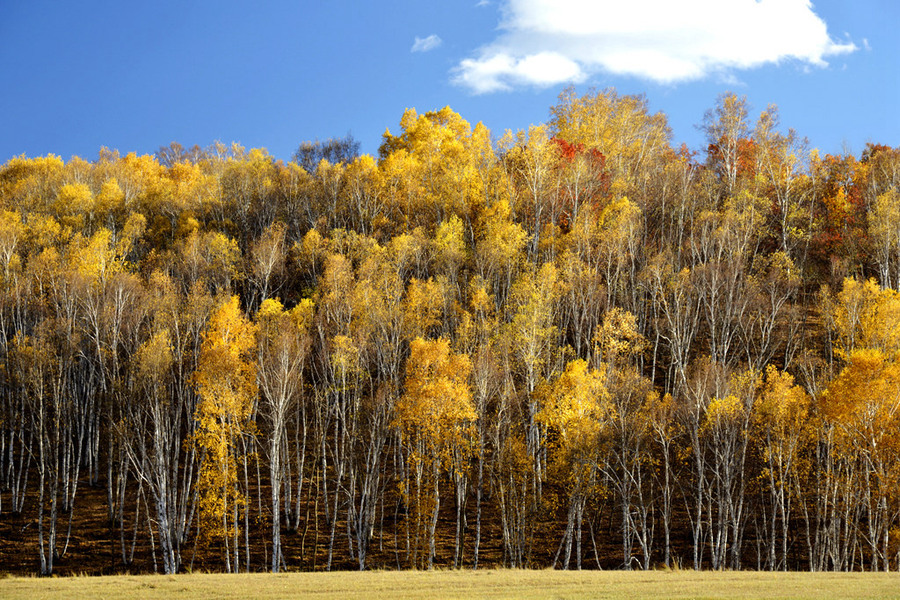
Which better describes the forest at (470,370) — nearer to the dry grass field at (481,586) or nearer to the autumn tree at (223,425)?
the autumn tree at (223,425)

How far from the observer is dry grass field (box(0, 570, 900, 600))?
2369 cm

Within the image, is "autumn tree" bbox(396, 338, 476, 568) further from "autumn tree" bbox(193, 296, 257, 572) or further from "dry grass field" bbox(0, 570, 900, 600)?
"dry grass field" bbox(0, 570, 900, 600)

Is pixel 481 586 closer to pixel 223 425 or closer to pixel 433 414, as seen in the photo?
pixel 433 414

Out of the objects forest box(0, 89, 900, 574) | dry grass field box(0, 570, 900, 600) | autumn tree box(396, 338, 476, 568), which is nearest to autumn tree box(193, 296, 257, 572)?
forest box(0, 89, 900, 574)

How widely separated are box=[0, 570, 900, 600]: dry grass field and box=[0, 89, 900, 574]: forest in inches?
506

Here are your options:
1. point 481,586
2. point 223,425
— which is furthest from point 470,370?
point 481,586

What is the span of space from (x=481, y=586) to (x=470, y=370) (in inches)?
838

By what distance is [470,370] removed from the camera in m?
46.3

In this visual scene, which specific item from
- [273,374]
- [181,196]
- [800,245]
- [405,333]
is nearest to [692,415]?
[405,333]

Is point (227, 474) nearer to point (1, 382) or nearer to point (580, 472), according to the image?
point (580, 472)

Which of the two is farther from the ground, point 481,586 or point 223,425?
point 223,425

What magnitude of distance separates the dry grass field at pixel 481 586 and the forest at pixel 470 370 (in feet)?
42.2

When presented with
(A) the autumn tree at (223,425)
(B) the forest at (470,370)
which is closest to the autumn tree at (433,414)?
(B) the forest at (470,370)

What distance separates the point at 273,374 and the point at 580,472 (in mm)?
18873
